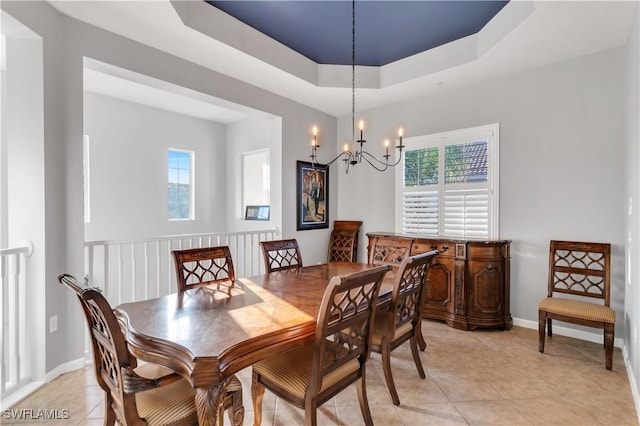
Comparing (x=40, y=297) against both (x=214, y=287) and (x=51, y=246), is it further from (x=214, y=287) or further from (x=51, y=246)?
(x=214, y=287)

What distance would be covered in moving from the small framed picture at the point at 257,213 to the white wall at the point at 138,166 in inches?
29.9

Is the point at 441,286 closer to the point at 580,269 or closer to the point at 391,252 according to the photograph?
the point at 391,252

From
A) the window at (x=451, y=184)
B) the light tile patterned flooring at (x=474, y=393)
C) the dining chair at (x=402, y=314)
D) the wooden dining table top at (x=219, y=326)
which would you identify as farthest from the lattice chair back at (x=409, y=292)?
the window at (x=451, y=184)

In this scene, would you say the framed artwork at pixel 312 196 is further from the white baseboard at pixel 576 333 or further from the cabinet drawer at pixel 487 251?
the white baseboard at pixel 576 333

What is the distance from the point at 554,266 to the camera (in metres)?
3.22

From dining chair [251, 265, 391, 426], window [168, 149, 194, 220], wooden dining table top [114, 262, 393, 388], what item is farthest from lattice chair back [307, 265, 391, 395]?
window [168, 149, 194, 220]

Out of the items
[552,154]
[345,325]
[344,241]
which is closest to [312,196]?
[344,241]

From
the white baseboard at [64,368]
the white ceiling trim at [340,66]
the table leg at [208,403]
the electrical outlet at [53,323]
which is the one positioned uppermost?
the white ceiling trim at [340,66]

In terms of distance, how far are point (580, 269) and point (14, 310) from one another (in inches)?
194

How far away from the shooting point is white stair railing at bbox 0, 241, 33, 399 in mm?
2297

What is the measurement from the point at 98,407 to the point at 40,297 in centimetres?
99

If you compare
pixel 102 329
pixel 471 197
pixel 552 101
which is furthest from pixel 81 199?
pixel 552 101

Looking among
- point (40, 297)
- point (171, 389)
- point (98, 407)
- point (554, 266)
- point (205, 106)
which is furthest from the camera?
point (205, 106)

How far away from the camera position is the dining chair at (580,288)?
105 inches
